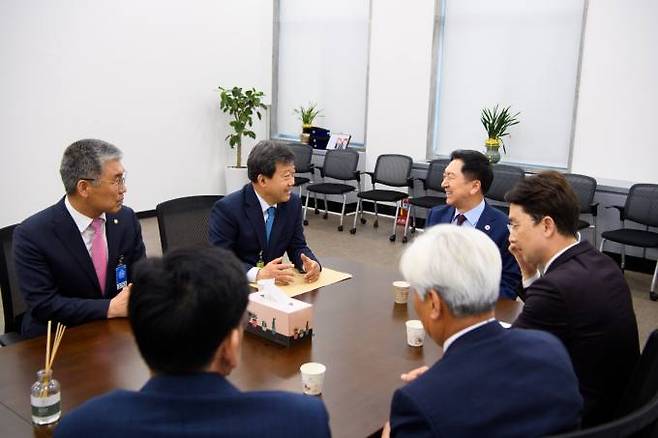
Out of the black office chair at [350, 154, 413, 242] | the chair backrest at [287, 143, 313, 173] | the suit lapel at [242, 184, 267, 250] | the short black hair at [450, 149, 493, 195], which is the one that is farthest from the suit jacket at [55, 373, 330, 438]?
the chair backrest at [287, 143, 313, 173]

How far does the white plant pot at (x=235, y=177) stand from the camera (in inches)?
311

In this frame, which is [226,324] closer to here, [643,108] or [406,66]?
[643,108]

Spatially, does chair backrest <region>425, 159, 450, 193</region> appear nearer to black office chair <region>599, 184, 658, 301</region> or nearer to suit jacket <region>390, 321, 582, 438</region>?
black office chair <region>599, 184, 658, 301</region>

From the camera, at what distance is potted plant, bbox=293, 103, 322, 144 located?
318 inches

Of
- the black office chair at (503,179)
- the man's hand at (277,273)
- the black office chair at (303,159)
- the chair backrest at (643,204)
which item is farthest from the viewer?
the black office chair at (303,159)

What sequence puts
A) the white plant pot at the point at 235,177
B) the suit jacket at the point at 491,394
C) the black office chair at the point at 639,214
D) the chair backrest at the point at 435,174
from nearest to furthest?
the suit jacket at the point at 491,394, the black office chair at the point at 639,214, the chair backrest at the point at 435,174, the white plant pot at the point at 235,177

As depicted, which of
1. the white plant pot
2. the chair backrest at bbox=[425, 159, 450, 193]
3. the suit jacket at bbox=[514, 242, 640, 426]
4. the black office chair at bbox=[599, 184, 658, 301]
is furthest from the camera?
the white plant pot

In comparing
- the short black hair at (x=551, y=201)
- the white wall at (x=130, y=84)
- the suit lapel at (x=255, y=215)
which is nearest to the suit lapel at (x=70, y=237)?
the suit lapel at (x=255, y=215)

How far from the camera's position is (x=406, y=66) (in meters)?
7.32

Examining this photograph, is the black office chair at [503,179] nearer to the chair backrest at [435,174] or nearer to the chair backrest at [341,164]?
the chair backrest at [435,174]

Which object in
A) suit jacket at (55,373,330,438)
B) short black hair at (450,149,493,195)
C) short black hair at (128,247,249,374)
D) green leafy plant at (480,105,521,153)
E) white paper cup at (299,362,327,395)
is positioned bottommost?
white paper cup at (299,362,327,395)

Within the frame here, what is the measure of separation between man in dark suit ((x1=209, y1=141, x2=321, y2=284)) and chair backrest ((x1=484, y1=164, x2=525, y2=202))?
3.57 m

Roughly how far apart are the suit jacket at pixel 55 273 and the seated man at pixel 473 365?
1249 millimetres

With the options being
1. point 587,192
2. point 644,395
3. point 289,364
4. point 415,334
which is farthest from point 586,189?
point 289,364
